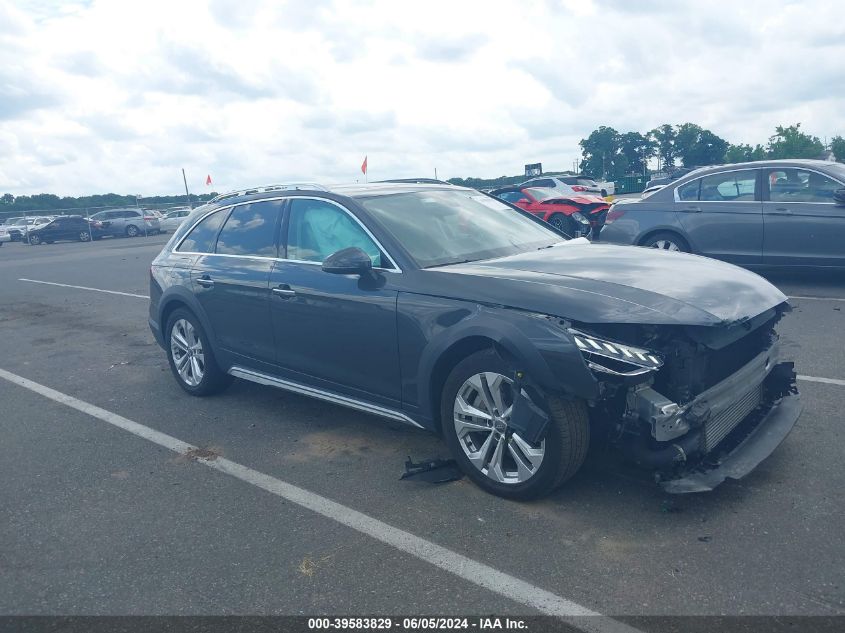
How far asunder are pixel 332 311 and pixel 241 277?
112cm

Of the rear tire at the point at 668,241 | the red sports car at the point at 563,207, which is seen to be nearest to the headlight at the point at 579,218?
the red sports car at the point at 563,207

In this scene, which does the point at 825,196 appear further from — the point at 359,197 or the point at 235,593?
the point at 235,593

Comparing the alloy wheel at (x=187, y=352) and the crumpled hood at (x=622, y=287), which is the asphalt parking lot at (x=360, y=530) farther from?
the crumpled hood at (x=622, y=287)

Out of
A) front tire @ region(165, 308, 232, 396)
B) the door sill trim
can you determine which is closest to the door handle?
the door sill trim

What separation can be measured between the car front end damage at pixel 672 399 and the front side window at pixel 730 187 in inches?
252

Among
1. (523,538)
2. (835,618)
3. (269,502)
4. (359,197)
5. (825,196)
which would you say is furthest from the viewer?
(825,196)

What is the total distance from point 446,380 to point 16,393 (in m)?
4.67

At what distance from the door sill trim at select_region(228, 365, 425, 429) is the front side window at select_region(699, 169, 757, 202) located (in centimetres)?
683

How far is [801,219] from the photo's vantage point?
9211 millimetres

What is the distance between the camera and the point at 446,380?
14.0ft

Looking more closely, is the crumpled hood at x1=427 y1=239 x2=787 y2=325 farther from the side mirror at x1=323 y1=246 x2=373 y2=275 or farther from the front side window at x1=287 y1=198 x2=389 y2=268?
the front side window at x1=287 y1=198 x2=389 y2=268

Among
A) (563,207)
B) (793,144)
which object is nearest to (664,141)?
(793,144)

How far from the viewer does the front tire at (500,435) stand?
3.75 meters

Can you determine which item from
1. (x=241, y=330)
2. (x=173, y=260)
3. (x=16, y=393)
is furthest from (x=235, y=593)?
(x=16, y=393)
